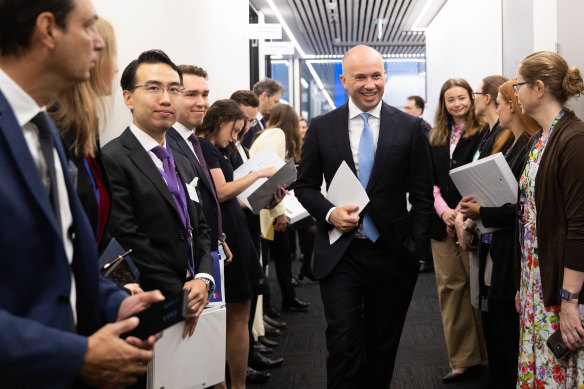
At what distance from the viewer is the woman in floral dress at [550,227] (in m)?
2.00

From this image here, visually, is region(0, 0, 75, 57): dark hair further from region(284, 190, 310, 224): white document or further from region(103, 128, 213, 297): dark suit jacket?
region(284, 190, 310, 224): white document

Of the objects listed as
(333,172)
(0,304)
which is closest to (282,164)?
(333,172)

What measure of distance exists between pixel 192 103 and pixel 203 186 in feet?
1.48

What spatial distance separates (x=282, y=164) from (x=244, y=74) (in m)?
4.17

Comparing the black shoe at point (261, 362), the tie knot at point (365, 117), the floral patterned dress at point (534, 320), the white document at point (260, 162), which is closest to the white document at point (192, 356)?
the tie knot at point (365, 117)

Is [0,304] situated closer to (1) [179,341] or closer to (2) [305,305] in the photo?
(1) [179,341]

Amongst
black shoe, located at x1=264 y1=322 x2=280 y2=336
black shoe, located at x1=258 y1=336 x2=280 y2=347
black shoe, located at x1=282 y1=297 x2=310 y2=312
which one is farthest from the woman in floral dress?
black shoe, located at x1=282 y1=297 x2=310 y2=312

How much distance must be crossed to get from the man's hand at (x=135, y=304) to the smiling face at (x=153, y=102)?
0.94 m

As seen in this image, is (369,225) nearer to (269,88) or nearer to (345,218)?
(345,218)

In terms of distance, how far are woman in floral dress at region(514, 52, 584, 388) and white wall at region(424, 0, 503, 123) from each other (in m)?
3.72

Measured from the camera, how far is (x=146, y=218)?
192cm

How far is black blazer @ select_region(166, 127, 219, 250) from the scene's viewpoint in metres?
2.56

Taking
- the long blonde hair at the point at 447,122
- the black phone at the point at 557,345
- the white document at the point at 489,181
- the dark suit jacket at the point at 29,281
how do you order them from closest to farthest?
the dark suit jacket at the point at 29,281 < the black phone at the point at 557,345 < the white document at the point at 489,181 < the long blonde hair at the point at 447,122

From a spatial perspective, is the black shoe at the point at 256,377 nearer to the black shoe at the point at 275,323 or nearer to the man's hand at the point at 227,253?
the man's hand at the point at 227,253
